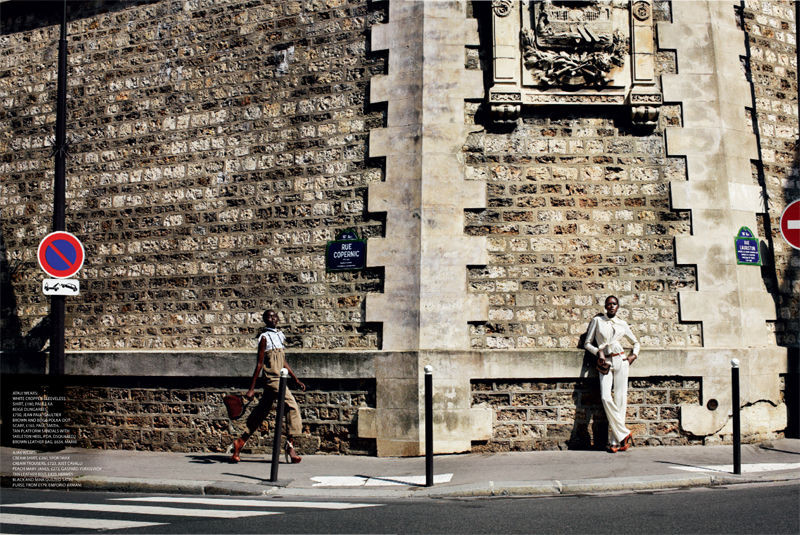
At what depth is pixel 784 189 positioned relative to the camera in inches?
436

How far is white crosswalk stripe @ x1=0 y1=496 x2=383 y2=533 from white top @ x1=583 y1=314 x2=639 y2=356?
12.5 feet

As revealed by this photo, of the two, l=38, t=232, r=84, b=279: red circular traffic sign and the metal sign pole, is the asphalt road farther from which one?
l=38, t=232, r=84, b=279: red circular traffic sign

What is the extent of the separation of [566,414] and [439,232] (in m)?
2.65

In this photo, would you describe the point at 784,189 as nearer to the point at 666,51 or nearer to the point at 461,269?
the point at 666,51

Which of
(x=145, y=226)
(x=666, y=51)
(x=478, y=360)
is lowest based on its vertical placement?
(x=478, y=360)

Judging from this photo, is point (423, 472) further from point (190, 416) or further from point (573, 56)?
point (573, 56)

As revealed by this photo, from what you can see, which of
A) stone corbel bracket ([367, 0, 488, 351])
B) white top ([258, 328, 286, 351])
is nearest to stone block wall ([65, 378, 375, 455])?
white top ([258, 328, 286, 351])

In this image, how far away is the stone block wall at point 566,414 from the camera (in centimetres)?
969

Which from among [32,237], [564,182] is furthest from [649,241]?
[32,237]

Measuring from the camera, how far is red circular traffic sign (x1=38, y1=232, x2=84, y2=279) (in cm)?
1042

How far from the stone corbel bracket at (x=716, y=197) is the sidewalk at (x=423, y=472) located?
3.17 ft

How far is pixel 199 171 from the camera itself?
11.5 metres

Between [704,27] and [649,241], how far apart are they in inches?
113

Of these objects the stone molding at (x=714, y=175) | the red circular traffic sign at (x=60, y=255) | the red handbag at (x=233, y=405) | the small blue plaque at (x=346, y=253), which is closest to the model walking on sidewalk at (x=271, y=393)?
the red handbag at (x=233, y=405)
